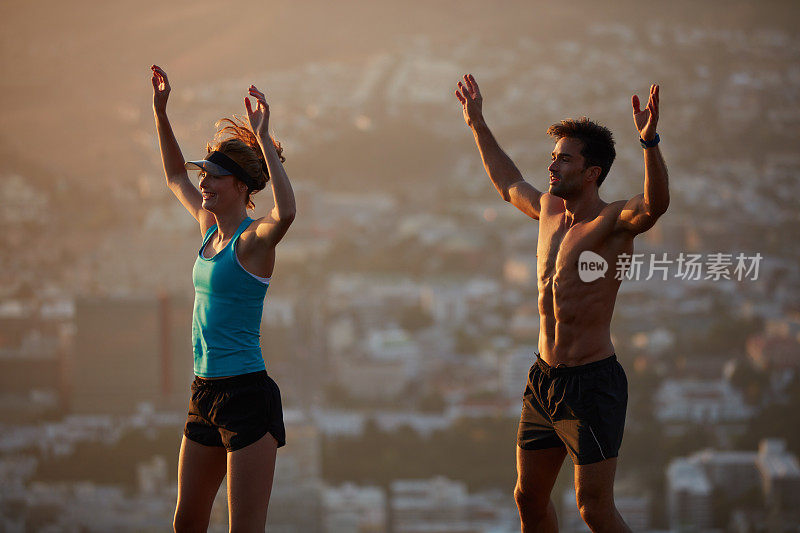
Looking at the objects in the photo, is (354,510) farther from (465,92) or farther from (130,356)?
(465,92)

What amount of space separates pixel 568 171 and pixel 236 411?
106 cm

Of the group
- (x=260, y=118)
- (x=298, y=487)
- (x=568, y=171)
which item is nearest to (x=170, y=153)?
(x=260, y=118)

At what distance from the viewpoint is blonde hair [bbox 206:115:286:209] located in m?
2.64

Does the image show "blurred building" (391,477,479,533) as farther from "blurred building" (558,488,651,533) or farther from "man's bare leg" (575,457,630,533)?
"man's bare leg" (575,457,630,533)

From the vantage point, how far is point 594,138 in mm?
2686

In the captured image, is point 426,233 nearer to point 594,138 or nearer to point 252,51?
point 252,51

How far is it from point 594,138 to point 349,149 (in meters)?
40.1

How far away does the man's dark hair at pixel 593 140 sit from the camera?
2.68m

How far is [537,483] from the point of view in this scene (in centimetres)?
271

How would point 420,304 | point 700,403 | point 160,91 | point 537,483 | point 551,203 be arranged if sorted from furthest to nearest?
point 420,304, point 700,403, point 160,91, point 551,203, point 537,483

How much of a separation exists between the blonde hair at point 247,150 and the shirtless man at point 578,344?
769mm

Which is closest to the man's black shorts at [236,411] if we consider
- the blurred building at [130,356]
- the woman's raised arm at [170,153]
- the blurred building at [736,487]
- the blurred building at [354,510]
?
the woman's raised arm at [170,153]

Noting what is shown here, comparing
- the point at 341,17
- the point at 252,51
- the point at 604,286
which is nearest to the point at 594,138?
the point at 604,286

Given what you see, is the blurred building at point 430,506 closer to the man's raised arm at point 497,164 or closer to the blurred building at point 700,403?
the blurred building at point 700,403
